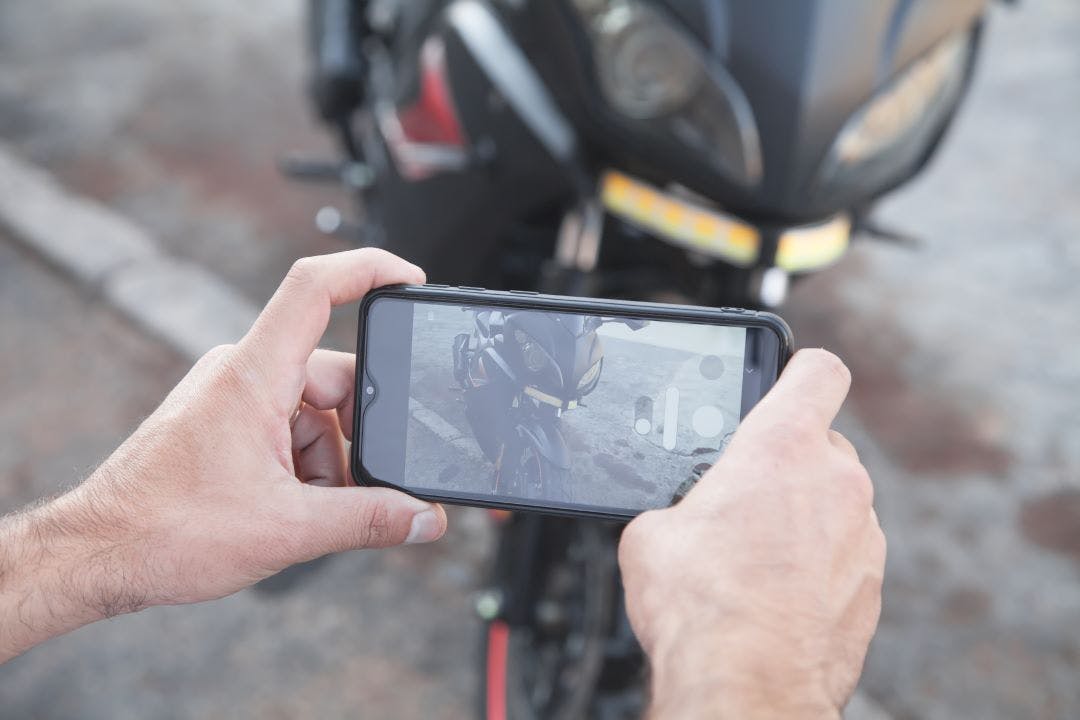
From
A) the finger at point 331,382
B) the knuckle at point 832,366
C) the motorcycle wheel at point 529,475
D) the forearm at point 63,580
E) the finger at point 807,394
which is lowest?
the forearm at point 63,580

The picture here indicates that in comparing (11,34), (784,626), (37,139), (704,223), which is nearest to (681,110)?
(704,223)

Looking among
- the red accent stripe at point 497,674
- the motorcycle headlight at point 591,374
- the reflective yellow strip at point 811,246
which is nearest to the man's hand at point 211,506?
the motorcycle headlight at point 591,374

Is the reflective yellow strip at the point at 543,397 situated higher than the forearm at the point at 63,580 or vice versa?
the reflective yellow strip at the point at 543,397

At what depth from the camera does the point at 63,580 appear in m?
1.04

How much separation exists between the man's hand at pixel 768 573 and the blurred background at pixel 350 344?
567mm

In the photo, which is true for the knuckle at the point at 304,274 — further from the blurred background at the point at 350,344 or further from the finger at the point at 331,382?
A: the blurred background at the point at 350,344

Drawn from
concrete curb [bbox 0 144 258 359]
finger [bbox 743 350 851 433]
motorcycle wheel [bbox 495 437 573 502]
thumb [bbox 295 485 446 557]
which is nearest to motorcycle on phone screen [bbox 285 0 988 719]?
motorcycle wheel [bbox 495 437 573 502]

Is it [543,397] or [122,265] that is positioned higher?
[543,397]

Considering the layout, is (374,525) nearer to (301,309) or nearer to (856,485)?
(301,309)

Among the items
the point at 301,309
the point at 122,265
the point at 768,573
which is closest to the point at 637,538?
the point at 768,573

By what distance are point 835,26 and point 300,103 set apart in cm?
306

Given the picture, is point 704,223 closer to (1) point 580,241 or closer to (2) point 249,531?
(1) point 580,241

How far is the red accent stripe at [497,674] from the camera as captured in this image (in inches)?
76.3

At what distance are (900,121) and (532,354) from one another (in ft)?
2.07
